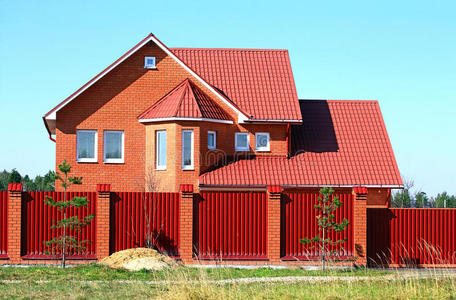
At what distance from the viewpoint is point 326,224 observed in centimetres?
1828

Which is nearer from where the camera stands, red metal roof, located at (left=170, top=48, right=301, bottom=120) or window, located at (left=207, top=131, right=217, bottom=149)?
window, located at (left=207, top=131, right=217, bottom=149)

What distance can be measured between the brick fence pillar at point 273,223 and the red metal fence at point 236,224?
24 cm

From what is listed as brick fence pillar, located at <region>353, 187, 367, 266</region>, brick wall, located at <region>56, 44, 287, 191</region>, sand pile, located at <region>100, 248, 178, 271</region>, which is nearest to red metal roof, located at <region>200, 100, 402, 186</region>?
brick wall, located at <region>56, 44, 287, 191</region>

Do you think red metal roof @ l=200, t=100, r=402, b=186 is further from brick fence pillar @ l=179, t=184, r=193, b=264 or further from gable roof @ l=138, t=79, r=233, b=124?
brick fence pillar @ l=179, t=184, r=193, b=264

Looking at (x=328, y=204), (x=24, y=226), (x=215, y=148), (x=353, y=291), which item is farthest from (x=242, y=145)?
(x=353, y=291)

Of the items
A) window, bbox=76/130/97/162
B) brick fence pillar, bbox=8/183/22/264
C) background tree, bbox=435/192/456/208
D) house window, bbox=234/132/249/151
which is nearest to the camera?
brick fence pillar, bbox=8/183/22/264

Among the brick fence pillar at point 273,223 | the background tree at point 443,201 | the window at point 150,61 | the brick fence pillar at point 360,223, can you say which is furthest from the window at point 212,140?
the background tree at point 443,201

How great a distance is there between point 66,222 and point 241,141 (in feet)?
32.2

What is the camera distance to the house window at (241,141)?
25.7 metres

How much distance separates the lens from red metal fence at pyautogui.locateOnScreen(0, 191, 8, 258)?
60.8 feet

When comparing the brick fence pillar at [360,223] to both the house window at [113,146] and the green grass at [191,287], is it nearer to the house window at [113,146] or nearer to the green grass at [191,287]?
the green grass at [191,287]

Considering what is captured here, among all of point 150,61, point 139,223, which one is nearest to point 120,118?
Answer: point 150,61

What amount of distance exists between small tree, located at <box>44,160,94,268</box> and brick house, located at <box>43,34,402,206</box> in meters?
5.84

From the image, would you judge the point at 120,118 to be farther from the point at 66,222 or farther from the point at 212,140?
the point at 66,222
